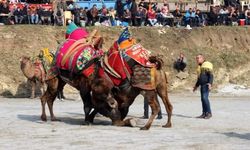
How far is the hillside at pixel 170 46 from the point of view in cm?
3172

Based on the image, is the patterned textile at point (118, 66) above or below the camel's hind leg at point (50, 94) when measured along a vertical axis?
above

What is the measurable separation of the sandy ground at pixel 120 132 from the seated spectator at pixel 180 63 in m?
9.24

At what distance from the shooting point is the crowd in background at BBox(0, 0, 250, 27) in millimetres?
35125

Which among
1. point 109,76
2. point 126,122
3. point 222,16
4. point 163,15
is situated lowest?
point 126,122

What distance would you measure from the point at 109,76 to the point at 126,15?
63.7ft

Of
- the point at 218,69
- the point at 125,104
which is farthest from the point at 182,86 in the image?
the point at 125,104

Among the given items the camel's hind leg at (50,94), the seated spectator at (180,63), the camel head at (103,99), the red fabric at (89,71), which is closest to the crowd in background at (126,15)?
the seated spectator at (180,63)

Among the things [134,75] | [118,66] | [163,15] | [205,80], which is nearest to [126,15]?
[163,15]

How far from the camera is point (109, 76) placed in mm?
17672

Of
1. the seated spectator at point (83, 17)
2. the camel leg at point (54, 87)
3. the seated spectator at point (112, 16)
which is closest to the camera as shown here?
the camel leg at point (54, 87)

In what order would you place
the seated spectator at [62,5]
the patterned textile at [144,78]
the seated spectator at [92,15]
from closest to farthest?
the patterned textile at [144,78] → the seated spectator at [92,15] → the seated spectator at [62,5]

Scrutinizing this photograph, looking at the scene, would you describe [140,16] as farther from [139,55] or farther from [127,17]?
[139,55]

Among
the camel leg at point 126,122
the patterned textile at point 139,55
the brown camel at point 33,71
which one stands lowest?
the brown camel at point 33,71

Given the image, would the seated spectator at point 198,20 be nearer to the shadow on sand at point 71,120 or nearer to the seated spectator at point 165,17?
the seated spectator at point 165,17
